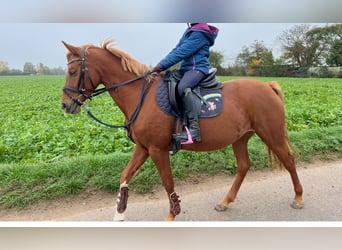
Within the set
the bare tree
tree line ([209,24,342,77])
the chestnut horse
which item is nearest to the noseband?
the chestnut horse

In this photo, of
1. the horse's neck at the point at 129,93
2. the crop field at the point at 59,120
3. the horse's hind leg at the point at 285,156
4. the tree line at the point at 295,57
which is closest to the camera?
the horse's neck at the point at 129,93

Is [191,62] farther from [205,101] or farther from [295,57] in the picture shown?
[295,57]

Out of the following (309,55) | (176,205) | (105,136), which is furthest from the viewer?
(105,136)

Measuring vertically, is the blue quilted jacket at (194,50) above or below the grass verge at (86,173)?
above

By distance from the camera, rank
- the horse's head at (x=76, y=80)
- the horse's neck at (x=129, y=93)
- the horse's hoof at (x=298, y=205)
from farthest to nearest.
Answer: the horse's hoof at (x=298, y=205), the horse's neck at (x=129, y=93), the horse's head at (x=76, y=80)

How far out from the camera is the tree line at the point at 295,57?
3314 millimetres

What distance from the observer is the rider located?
2488mm

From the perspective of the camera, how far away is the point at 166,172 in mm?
2613

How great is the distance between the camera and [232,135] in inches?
106

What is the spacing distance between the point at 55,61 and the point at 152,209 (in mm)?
1670

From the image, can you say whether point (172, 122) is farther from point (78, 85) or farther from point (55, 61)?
point (55, 61)

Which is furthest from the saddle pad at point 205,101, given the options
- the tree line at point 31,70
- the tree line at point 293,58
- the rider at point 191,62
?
the tree line at point 31,70

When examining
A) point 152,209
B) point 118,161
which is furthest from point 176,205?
point 118,161

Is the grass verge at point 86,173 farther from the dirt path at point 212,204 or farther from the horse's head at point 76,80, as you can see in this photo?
the horse's head at point 76,80
